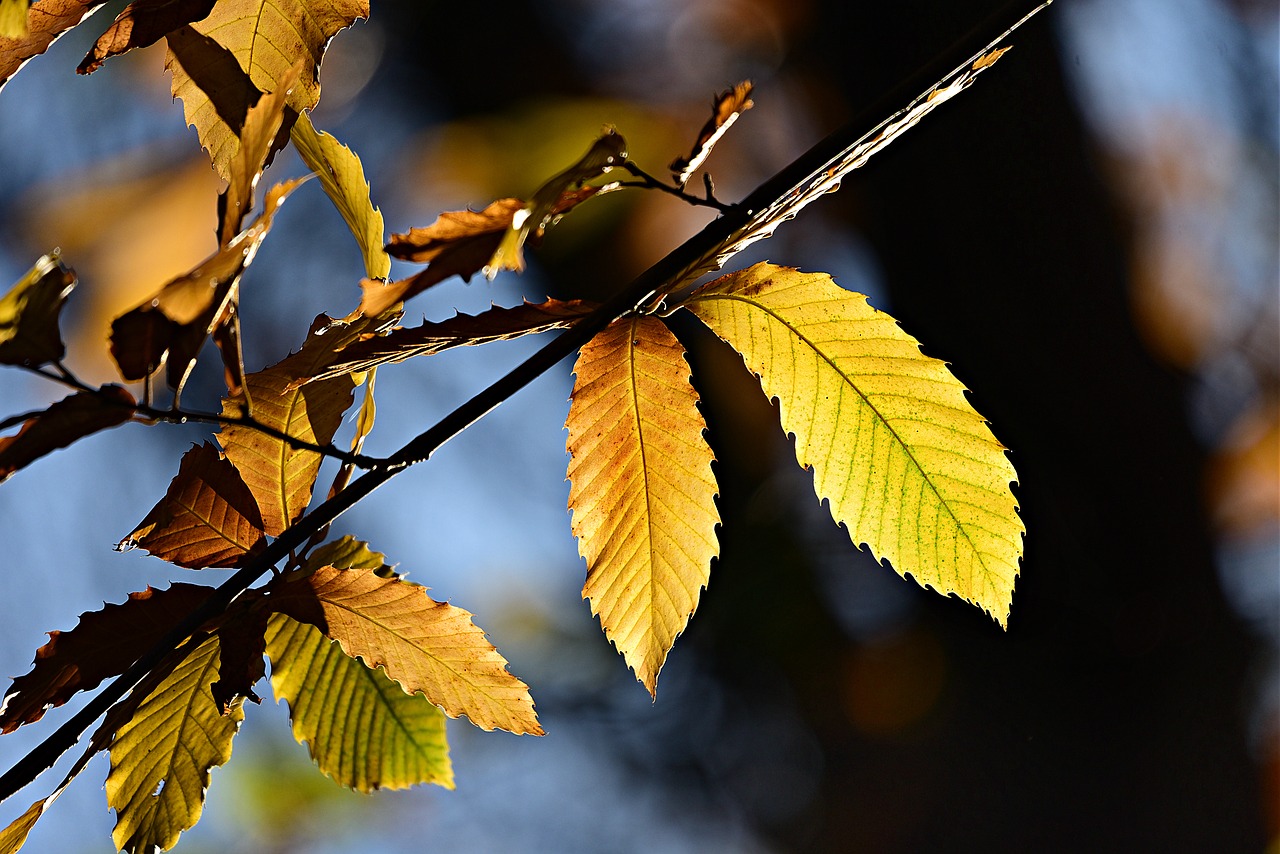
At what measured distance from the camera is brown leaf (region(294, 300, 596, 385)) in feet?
1.11

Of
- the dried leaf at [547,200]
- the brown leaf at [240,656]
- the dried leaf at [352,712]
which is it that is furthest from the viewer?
the dried leaf at [352,712]

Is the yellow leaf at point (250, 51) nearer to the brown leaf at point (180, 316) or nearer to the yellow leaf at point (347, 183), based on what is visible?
the yellow leaf at point (347, 183)

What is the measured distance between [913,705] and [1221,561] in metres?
0.73

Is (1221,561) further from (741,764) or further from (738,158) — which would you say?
(741,764)

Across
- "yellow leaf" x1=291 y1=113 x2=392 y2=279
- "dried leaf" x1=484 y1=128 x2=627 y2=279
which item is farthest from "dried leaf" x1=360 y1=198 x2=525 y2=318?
"yellow leaf" x1=291 y1=113 x2=392 y2=279

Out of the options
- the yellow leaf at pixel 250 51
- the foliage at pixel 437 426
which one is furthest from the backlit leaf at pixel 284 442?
the yellow leaf at pixel 250 51

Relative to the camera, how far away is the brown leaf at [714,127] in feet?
1.12

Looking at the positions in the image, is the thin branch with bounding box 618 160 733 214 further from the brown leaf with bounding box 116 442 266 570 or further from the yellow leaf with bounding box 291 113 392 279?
the brown leaf with bounding box 116 442 266 570

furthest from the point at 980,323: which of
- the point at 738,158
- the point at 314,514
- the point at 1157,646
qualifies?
the point at 314,514

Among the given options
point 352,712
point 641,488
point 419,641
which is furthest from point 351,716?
point 641,488

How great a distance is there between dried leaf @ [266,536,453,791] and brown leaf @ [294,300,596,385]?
15cm

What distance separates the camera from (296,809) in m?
2.99

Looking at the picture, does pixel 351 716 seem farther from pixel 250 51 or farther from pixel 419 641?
pixel 250 51

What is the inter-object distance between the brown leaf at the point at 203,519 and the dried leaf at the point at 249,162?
18 cm
